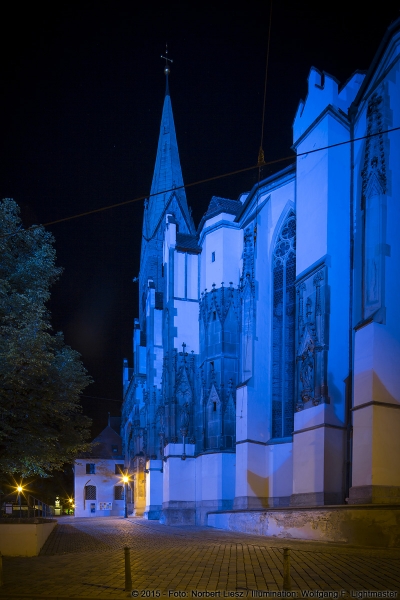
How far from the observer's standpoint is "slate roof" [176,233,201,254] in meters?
33.1

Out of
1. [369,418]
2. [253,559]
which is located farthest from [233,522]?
[253,559]

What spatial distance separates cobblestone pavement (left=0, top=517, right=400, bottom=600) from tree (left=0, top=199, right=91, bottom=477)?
9.34 ft

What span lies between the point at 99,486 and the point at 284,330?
47567 millimetres

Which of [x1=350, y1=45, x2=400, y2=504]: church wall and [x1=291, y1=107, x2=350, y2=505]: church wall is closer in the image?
[x1=350, y1=45, x2=400, y2=504]: church wall

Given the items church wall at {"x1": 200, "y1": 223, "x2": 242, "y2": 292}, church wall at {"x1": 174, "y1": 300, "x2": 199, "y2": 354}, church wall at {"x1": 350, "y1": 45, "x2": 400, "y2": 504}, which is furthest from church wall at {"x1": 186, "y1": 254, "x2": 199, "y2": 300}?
church wall at {"x1": 350, "y1": 45, "x2": 400, "y2": 504}

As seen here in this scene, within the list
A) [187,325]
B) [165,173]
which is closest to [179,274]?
[187,325]

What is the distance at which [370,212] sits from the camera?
15656mm

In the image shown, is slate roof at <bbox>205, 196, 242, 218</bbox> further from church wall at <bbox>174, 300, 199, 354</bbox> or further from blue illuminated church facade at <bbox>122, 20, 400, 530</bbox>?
church wall at <bbox>174, 300, 199, 354</bbox>

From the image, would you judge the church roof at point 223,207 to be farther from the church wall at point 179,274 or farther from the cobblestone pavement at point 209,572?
the cobblestone pavement at point 209,572

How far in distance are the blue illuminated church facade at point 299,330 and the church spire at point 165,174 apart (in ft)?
56.6

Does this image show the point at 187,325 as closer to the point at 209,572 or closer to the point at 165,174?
the point at 209,572

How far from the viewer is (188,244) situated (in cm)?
3366

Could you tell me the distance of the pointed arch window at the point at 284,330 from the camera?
22.6 meters

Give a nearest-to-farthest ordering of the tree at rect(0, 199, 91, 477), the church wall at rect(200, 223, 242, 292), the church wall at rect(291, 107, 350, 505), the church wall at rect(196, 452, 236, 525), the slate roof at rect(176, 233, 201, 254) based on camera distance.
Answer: the tree at rect(0, 199, 91, 477) → the church wall at rect(291, 107, 350, 505) → the church wall at rect(196, 452, 236, 525) → the church wall at rect(200, 223, 242, 292) → the slate roof at rect(176, 233, 201, 254)
